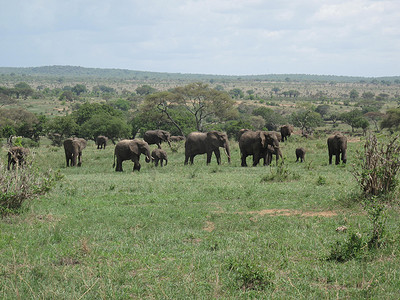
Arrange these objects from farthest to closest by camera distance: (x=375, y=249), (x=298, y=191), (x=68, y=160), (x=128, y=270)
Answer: (x=68, y=160)
(x=298, y=191)
(x=375, y=249)
(x=128, y=270)

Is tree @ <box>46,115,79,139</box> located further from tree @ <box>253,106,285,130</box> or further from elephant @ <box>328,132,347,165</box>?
elephant @ <box>328,132,347,165</box>

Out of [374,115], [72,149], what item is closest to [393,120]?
[374,115]

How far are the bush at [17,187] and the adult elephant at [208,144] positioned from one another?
12.7 metres

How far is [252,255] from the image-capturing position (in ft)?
23.3

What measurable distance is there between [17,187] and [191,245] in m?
4.68

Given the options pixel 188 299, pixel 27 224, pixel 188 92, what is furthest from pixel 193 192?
pixel 188 92

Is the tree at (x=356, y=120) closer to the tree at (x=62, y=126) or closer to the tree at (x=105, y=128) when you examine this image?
the tree at (x=105, y=128)

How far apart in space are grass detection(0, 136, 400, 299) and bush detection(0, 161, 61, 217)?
12.8 inches

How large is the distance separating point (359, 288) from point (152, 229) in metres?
4.47

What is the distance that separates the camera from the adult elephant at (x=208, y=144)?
74.0ft

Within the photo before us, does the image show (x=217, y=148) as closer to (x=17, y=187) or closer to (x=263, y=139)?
(x=263, y=139)

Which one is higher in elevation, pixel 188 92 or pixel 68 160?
pixel 188 92

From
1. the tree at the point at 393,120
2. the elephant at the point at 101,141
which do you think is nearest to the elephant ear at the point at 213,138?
the elephant at the point at 101,141

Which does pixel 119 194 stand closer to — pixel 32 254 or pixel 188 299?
pixel 32 254
